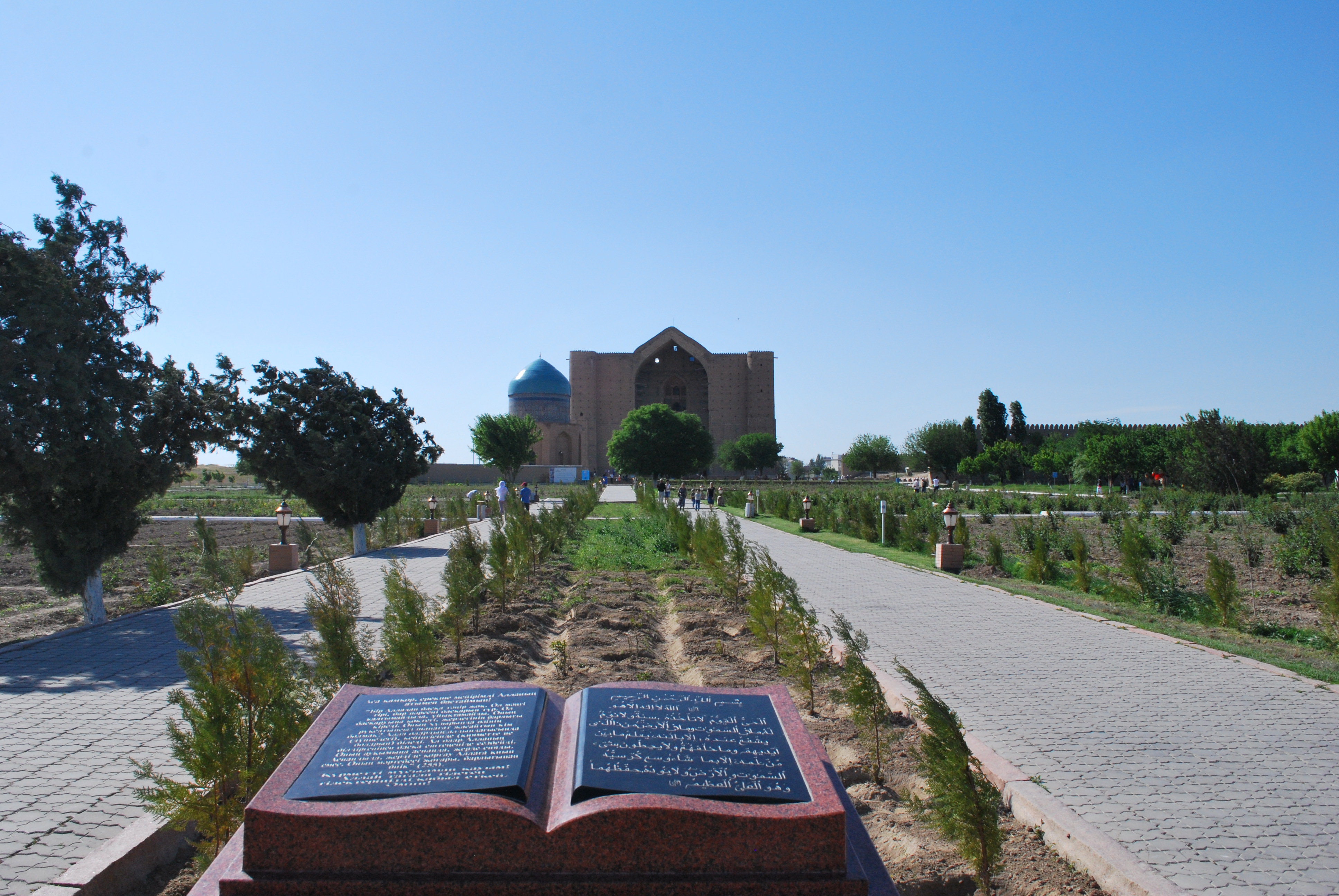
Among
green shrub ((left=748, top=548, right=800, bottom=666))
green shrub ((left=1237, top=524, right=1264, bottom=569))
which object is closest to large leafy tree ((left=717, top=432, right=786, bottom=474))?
green shrub ((left=1237, top=524, right=1264, bottom=569))

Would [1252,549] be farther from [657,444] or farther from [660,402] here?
[660,402]

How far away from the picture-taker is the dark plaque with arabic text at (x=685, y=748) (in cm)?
239

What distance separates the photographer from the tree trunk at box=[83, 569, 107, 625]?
7.86 m

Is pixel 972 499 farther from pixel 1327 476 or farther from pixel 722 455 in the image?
pixel 722 455

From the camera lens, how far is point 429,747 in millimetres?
2598

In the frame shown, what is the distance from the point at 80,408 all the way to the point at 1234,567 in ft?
41.7

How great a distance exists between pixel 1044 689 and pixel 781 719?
302cm

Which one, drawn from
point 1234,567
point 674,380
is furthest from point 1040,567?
point 674,380

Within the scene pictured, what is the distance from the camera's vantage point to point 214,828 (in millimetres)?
2867

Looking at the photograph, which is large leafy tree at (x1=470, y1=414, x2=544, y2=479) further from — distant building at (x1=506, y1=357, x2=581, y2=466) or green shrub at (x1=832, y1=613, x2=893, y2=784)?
green shrub at (x1=832, y1=613, x2=893, y2=784)

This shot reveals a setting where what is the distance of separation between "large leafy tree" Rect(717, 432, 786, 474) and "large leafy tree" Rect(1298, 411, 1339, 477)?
34.2 meters

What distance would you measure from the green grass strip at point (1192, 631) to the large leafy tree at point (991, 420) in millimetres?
45881

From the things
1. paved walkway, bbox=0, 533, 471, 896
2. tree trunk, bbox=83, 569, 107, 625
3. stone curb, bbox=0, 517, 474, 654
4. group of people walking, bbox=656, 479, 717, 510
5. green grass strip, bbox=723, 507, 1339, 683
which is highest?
group of people walking, bbox=656, 479, 717, 510

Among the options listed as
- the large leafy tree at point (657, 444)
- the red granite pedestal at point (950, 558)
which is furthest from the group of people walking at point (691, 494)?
the red granite pedestal at point (950, 558)
